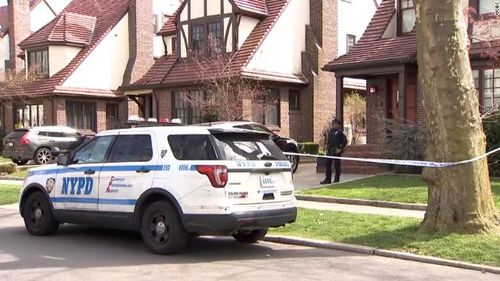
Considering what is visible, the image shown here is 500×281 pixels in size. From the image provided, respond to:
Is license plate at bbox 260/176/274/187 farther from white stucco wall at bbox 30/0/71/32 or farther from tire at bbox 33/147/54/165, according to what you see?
white stucco wall at bbox 30/0/71/32

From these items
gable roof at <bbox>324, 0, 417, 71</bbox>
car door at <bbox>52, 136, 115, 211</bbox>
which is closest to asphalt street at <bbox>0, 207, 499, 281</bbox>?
car door at <bbox>52, 136, 115, 211</bbox>

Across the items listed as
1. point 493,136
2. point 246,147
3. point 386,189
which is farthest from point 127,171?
point 493,136

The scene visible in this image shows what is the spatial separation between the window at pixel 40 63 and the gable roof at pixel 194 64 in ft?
17.1

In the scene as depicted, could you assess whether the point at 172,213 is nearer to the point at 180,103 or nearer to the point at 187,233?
the point at 187,233

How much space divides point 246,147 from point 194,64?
62.3 ft

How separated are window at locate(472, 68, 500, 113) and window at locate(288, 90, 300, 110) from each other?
10532 millimetres

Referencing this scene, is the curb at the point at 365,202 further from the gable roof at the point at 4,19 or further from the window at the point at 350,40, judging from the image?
the gable roof at the point at 4,19

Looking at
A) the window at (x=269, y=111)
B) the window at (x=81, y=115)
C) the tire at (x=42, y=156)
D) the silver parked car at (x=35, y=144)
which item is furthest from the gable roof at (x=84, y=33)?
the window at (x=269, y=111)

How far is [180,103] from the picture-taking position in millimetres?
27969

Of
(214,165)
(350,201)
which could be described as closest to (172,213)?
(214,165)

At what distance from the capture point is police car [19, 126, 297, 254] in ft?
26.5

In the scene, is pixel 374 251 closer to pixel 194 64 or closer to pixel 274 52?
pixel 274 52

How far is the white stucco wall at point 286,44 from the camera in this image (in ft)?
85.7

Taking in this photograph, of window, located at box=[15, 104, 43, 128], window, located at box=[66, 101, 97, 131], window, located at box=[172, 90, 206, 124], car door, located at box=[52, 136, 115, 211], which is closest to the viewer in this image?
car door, located at box=[52, 136, 115, 211]
